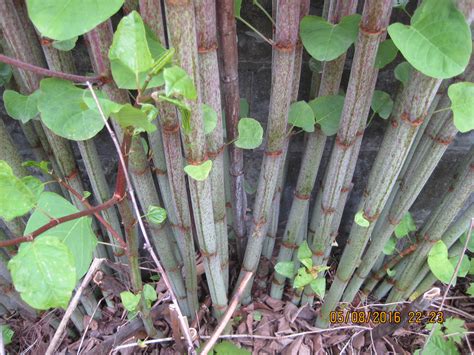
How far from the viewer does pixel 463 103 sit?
0.62 meters

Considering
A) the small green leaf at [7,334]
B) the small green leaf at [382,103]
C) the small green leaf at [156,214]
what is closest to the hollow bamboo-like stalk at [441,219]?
the small green leaf at [382,103]

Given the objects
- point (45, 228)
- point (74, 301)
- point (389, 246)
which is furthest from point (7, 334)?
point (389, 246)

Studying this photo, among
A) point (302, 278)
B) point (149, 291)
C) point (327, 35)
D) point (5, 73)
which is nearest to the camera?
point (327, 35)

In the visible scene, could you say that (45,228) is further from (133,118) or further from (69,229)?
(133,118)

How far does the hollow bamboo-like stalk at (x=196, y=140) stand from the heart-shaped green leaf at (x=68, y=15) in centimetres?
8

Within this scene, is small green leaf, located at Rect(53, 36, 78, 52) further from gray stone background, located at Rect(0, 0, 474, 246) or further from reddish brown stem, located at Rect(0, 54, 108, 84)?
gray stone background, located at Rect(0, 0, 474, 246)

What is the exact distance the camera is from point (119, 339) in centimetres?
100

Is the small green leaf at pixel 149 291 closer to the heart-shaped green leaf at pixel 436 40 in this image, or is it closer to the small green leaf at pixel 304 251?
the small green leaf at pixel 304 251

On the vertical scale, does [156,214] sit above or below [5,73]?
below

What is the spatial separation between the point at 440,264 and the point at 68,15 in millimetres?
879

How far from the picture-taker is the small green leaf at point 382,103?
795mm

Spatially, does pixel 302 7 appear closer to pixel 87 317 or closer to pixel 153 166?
pixel 153 166

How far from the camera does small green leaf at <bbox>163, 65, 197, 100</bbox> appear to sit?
1.38 ft

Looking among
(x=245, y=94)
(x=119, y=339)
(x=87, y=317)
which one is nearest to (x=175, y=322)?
(x=119, y=339)
